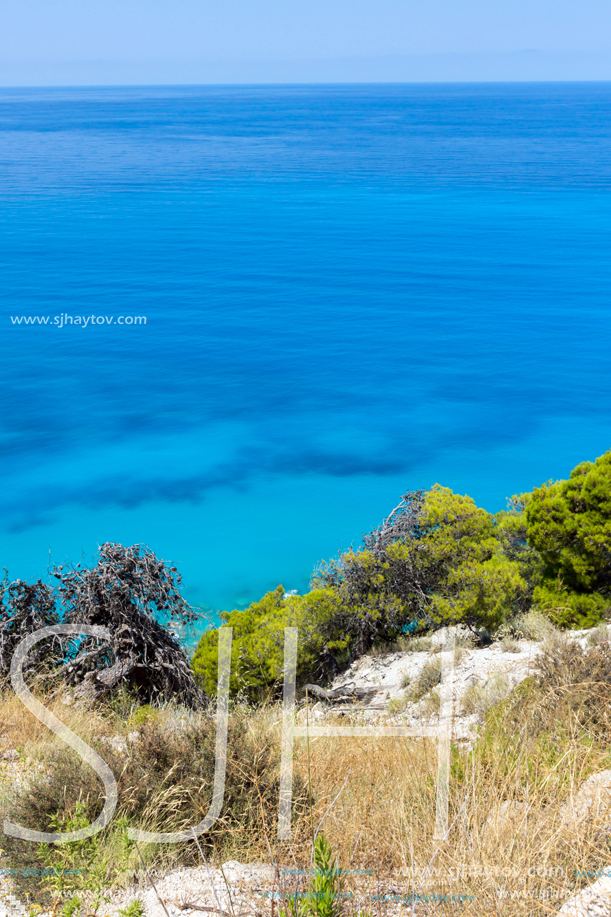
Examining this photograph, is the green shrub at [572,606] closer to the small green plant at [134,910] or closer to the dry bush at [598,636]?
the dry bush at [598,636]

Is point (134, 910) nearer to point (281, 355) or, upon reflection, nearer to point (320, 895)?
point (320, 895)

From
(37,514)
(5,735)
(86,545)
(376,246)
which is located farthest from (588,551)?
(376,246)

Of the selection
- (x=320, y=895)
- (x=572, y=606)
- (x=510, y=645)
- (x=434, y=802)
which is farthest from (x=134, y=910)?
(x=572, y=606)

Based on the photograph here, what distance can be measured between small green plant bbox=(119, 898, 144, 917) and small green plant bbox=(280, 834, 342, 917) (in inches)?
22.1

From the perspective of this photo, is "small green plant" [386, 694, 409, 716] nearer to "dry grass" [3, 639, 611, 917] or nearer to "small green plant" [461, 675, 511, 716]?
"small green plant" [461, 675, 511, 716]

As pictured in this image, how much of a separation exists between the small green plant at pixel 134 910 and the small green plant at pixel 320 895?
563mm

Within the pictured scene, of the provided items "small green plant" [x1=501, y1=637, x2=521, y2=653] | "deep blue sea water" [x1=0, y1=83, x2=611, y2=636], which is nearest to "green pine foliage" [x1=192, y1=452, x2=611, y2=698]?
"small green plant" [x1=501, y1=637, x2=521, y2=653]

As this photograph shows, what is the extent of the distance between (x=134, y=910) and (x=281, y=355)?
27.4 metres

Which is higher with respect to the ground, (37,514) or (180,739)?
(37,514)

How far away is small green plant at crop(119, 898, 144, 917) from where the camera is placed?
104 inches

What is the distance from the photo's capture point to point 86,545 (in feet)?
53.6

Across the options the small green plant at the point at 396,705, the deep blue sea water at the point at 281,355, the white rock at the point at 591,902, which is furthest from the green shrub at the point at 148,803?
the deep blue sea water at the point at 281,355

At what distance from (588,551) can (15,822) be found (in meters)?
6.29

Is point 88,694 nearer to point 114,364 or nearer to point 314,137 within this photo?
point 114,364
